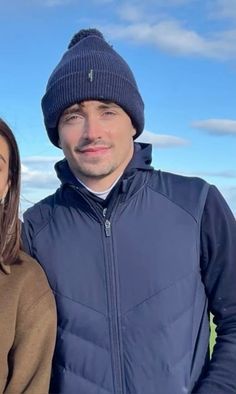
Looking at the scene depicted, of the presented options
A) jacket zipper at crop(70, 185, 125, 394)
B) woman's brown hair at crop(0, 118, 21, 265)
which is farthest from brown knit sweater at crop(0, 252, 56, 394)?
jacket zipper at crop(70, 185, 125, 394)

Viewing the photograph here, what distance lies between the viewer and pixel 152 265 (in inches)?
109

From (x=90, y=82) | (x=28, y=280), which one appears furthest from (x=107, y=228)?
(x=90, y=82)

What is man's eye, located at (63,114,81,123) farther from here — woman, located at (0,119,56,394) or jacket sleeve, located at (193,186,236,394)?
jacket sleeve, located at (193,186,236,394)

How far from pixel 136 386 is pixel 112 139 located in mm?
1065

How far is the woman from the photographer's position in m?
2.67

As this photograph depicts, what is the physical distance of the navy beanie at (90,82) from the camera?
298cm

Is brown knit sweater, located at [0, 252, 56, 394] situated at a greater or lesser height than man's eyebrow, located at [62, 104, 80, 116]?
lesser

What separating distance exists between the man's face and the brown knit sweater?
0.52 metres

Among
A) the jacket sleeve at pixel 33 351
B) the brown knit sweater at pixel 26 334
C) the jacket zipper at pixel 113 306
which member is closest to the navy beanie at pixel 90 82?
the jacket zipper at pixel 113 306

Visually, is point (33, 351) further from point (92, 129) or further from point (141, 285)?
point (92, 129)

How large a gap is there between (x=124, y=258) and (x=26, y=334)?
1.71ft

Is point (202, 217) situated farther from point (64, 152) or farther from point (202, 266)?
point (64, 152)

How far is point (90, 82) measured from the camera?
298cm

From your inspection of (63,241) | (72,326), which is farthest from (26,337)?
(63,241)
